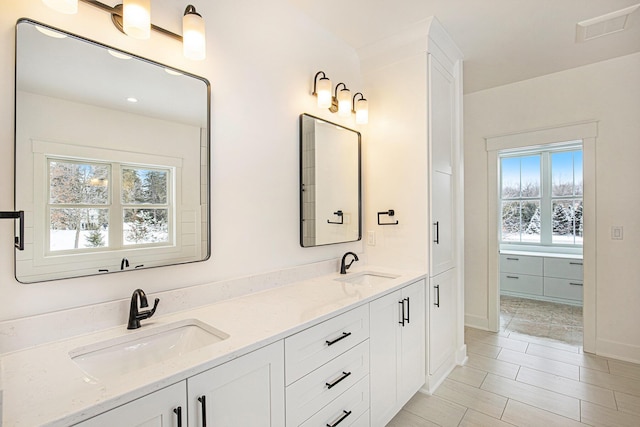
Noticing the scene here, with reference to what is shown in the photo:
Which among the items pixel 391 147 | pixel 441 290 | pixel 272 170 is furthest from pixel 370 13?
pixel 441 290

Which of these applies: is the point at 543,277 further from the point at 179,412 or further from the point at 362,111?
the point at 179,412

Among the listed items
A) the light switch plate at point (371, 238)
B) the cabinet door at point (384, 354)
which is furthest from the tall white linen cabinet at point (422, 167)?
the cabinet door at point (384, 354)

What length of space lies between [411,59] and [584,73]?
1892 millimetres

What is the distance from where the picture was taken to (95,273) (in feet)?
4.07

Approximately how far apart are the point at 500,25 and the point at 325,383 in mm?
2570

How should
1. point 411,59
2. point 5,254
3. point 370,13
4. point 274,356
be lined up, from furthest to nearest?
point 411,59 → point 370,13 → point 274,356 → point 5,254

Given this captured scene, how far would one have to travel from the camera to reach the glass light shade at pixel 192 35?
1.37 metres

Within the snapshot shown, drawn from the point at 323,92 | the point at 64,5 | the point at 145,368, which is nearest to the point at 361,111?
the point at 323,92

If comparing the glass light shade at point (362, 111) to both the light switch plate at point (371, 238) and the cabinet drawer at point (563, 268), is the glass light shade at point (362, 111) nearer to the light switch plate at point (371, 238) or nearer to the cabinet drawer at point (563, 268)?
the light switch plate at point (371, 238)

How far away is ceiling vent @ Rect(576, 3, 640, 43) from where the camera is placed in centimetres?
215

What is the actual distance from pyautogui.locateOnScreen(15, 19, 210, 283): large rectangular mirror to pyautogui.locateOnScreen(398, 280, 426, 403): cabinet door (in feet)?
4.31

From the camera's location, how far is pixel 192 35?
1374mm

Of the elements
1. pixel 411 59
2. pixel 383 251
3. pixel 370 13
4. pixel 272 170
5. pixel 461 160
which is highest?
pixel 370 13

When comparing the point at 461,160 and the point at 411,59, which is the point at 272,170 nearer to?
the point at 411,59
